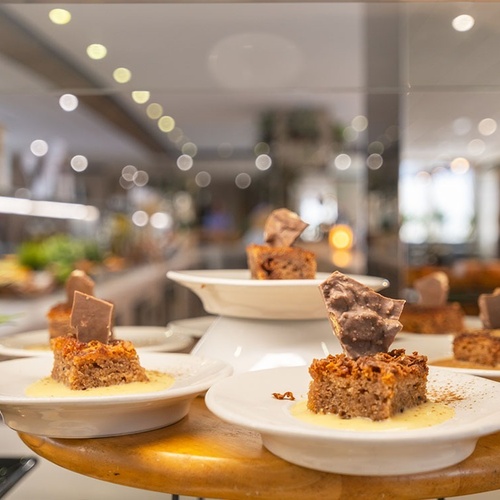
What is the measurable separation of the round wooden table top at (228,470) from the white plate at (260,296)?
12.4 inches

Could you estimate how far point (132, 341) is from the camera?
1.98 metres

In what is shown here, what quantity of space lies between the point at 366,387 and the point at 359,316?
0.43ft

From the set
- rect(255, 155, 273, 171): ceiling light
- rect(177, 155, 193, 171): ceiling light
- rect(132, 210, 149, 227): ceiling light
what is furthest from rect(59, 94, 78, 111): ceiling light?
rect(132, 210, 149, 227): ceiling light

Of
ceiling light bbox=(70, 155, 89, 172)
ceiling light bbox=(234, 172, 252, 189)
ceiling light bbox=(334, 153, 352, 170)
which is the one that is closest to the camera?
ceiling light bbox=(234, 172, 252, 189)

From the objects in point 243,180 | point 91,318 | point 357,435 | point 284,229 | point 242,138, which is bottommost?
point 357,435

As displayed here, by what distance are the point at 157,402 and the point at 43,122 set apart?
2.88 meters

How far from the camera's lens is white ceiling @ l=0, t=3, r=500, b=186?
2.20m

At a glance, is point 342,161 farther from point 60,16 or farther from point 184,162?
point 60,16

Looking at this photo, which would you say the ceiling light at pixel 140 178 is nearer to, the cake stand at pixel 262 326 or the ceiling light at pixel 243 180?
the ceiling light at pixel 243 180

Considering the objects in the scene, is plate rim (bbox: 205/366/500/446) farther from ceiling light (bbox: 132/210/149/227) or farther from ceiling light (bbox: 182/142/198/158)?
ceiling light (bbox: 132/210/149/227)

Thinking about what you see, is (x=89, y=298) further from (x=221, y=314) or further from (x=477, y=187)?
(x=477, y=187)

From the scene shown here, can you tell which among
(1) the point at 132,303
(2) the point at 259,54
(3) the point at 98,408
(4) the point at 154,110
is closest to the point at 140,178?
(1) the point at 132,303

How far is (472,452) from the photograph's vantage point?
1163mm

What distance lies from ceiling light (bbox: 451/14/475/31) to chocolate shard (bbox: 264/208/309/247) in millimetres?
917
